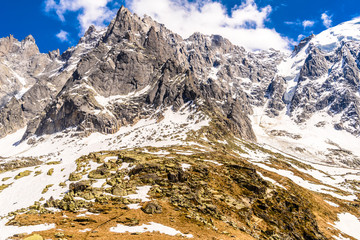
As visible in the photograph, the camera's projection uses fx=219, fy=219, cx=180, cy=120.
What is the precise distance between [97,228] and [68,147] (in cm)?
17473

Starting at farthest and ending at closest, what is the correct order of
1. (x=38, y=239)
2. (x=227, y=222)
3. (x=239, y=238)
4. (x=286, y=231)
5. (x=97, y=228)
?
(x=286, y=231)
(x=227, y=222)
(x=239, y=238)
(x=97, y=228)
(x=38, y=239)

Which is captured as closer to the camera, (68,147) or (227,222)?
(227,222)

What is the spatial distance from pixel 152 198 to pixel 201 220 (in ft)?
22.6

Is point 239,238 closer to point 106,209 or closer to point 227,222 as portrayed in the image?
point 227,222

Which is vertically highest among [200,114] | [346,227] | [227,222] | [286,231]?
[200,114]

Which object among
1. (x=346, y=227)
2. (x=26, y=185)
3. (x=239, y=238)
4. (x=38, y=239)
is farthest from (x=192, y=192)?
(x=346, y=227)

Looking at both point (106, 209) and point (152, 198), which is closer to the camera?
point (106, 209)

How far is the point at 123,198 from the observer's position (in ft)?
87.4

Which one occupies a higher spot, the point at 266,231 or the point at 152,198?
the point at 152,198

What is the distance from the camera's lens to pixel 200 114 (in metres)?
165

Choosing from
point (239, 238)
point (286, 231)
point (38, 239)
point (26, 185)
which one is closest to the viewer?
point (38, 239)

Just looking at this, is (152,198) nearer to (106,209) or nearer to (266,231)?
(106,209)

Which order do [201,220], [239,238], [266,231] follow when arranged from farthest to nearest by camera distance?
1. [266,231]
2. [201,220]
3. [239,238]

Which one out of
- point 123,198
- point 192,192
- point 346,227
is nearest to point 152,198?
point 123,198
